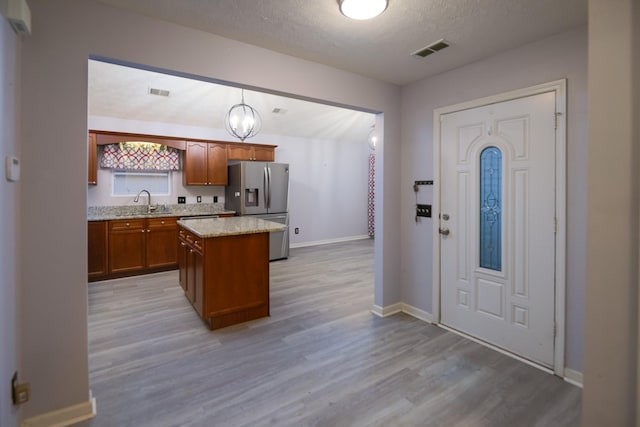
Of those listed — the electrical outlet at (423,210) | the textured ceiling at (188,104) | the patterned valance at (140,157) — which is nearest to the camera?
the electrical outlet at (423,210)

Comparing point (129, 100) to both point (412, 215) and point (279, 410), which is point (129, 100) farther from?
point (279, 410)

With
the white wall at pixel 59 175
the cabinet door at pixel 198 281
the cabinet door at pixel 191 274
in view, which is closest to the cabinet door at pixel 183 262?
the cabinet door at pixel 191 274

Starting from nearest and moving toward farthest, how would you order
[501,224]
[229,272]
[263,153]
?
[501,224], [229,272], [263,153]

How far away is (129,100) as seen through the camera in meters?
4.65

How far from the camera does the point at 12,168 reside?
1467 mm

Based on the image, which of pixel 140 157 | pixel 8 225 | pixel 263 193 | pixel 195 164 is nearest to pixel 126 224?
pixel 140 157

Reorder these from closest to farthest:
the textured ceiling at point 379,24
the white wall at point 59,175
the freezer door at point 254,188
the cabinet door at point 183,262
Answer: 1. the white wall at point 59,175
2. the textured ceiling at point 379,24
3. the cabinet door at point 183,262
4. the freezer door at point 254,188

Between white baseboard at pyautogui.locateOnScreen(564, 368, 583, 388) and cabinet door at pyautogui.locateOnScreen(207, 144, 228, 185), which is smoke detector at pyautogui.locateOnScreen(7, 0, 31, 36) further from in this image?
cabinet door at pyautogui.locateOnScreen(207, 144, 228, 185)

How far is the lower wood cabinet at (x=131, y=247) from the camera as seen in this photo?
14.7ft

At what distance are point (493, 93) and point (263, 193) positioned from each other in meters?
4.07

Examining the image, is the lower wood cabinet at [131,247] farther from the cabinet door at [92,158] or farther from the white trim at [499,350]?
the white trim at [499,350]

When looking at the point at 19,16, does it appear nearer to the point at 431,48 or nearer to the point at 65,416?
the point at 65,416

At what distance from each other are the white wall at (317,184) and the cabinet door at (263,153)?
1.24 feet

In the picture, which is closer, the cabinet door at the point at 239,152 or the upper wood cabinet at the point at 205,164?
the upper wood cabinet at the point at 205,164
